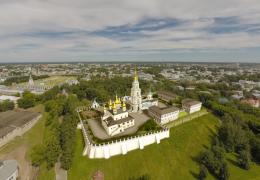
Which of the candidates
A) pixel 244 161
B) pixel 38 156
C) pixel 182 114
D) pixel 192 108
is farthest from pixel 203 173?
pixel 38 156

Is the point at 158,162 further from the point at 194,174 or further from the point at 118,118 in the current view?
the point at 118,118

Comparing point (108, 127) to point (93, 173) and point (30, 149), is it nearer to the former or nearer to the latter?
point (93, 173)

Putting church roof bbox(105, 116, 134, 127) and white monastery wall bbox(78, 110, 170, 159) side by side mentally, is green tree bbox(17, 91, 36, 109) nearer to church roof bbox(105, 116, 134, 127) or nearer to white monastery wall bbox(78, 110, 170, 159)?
white monastery wall bbox(78, 110, 170, 159)

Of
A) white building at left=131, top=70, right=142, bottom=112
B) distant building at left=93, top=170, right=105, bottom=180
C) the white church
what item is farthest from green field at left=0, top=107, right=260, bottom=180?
white building at left=131, top=70, right=142, bottom=112

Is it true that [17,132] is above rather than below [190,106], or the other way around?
below

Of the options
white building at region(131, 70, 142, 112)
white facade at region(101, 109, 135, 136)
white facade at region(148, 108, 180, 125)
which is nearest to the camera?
white facade at region(101, 109, 135, 136)

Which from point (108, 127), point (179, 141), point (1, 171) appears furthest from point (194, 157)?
point (1, 171)
